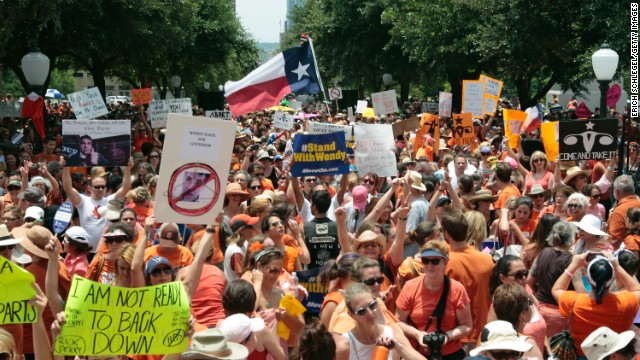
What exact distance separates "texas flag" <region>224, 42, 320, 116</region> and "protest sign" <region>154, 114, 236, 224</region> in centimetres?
736

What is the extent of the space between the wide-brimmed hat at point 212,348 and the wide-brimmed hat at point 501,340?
1290mm

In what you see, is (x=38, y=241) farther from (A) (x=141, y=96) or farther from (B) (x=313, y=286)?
(A) (x=141, y=96)

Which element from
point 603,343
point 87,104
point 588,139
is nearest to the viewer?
point 603,343

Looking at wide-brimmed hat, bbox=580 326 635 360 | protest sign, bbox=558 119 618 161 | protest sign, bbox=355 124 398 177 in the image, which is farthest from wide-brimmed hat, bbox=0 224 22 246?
protest sign, bbox=558 119 618 161

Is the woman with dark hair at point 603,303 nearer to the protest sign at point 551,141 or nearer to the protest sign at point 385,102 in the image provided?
the protest sign at point 551,141

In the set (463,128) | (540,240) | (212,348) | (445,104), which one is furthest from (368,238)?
(445,104)

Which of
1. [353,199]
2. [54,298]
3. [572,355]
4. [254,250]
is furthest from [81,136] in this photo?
[572,355]

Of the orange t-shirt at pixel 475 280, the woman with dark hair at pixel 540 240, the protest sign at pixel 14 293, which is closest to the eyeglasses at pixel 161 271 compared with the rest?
the protest sign at pixel 14 293

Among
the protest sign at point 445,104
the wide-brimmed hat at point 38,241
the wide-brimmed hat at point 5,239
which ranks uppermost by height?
the protest sign at point 445,104

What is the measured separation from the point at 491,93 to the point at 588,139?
7.12 m

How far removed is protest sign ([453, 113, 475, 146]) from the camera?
17.3m

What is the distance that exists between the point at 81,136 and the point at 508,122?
787 centimetres

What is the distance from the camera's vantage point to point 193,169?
665cm

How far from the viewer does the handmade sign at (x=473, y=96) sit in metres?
19.2
